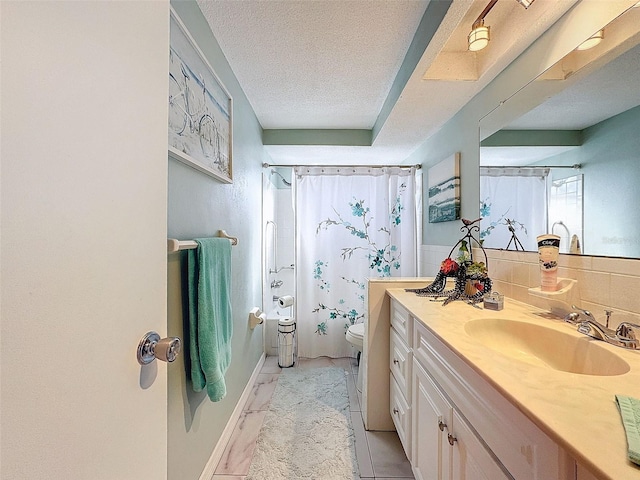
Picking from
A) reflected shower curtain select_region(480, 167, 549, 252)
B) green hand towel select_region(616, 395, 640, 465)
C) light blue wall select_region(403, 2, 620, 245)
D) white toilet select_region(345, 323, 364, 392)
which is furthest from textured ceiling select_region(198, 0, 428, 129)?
white toilet select_region(345, 323, 364, 392)

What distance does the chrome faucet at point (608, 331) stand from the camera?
84 cm

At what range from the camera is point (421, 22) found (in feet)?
4.68

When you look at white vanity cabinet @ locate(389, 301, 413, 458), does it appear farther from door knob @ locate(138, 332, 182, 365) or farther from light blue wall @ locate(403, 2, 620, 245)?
door knob @ locate(138, 332, 182, 365)

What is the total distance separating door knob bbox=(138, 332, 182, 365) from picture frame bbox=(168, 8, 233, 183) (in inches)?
28.3

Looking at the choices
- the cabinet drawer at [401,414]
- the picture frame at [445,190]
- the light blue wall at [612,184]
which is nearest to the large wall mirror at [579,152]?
the light blue wall at [612,184]

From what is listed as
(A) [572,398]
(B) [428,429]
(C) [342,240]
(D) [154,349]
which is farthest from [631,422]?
(C) [342,240]

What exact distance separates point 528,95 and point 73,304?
1.84m

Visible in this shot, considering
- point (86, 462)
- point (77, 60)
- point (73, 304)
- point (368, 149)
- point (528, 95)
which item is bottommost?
point (86, 462)

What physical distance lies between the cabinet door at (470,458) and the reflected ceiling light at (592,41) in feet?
4.57

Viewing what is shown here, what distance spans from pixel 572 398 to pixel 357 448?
1.43 meters

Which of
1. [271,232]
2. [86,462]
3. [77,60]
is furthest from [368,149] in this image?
[86,462]

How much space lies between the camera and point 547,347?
103 centimetres

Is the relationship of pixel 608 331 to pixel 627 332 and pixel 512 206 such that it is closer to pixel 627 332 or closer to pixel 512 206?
pixel 627 332

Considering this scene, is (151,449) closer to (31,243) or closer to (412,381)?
(31,243)
